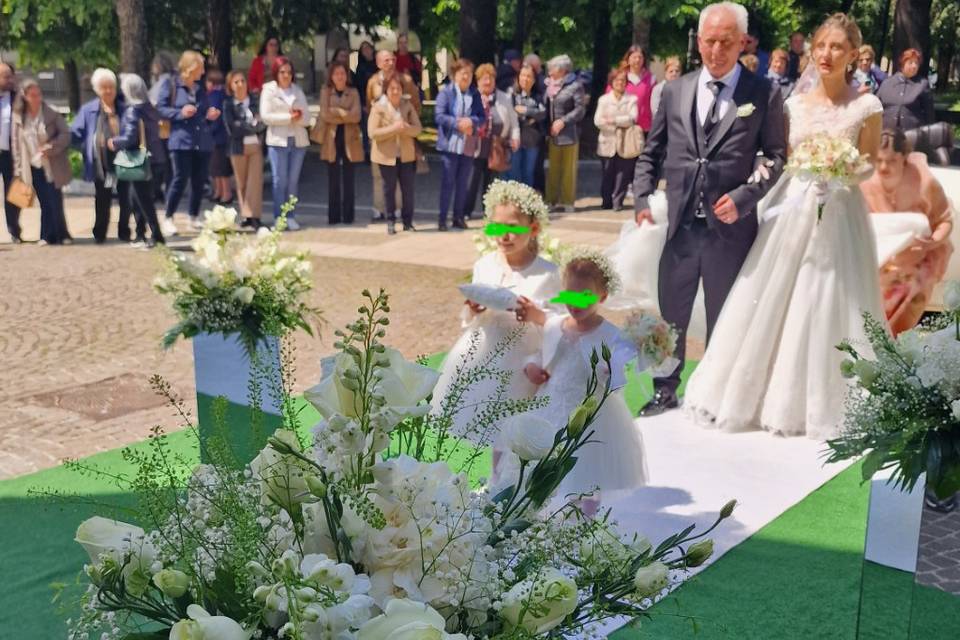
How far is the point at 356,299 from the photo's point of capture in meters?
10.8

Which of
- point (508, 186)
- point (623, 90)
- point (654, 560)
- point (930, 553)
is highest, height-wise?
point (623, 90)

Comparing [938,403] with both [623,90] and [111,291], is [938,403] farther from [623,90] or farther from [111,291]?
[623,90]

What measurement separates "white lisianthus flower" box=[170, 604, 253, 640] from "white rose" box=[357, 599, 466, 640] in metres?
0.16

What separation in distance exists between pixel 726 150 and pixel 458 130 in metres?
8.18

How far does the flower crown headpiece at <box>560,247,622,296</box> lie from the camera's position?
5.49m

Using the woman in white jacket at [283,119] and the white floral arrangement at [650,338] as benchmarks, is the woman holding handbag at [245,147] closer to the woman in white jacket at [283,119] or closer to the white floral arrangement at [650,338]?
the woman in white jacket at [283,119]

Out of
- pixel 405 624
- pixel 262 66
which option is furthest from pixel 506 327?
pixel 262 66

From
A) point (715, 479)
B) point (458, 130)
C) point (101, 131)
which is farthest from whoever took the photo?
point (458, 130)

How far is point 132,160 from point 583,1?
1483 cm

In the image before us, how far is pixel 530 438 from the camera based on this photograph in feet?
6.21

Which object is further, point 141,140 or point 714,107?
point 141,140

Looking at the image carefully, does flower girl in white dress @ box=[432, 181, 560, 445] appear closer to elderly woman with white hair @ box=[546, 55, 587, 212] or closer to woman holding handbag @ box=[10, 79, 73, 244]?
woman holding handbag @ box=[10, 79, 73, 244]

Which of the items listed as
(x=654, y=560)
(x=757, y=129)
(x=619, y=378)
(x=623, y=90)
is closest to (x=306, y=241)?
(x=623, y=90)

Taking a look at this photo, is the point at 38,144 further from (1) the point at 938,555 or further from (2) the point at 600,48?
(2) the point at 600,48
